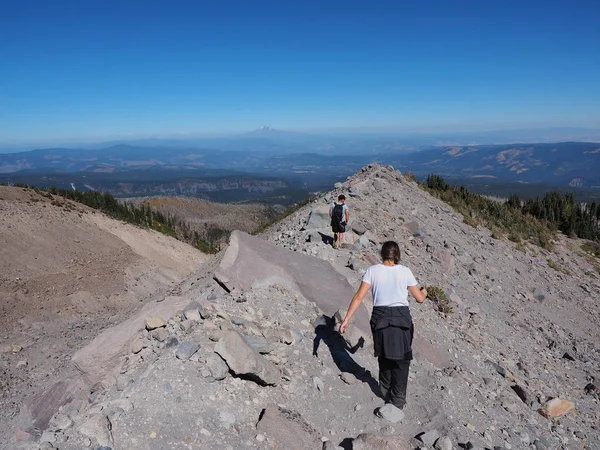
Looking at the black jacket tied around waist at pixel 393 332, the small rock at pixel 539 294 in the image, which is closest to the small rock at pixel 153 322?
the black jacket tied around waist at pixel 393 332

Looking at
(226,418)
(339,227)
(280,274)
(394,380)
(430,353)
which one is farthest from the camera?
(339,227)

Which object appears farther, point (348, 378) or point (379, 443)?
point (348, 378)

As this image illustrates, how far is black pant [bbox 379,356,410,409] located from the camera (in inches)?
213

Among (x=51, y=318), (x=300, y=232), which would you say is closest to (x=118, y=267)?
(x=51, y=318)

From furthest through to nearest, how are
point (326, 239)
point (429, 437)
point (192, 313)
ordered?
1. point (326, 239)
2. point (192, 313)
3. point (429, 437)

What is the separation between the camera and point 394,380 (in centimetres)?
546

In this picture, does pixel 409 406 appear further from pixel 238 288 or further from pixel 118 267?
pixel 118 267

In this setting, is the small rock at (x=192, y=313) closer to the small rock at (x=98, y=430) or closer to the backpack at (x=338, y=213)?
the small rock at (x=98, y=430)

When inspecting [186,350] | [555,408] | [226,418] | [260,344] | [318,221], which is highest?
[318,221]

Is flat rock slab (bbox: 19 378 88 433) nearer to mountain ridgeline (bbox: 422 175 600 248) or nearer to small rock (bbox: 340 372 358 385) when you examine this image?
small rock (bbox: 340 372 358 385)

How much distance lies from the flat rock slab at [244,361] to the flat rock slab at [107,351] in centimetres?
134

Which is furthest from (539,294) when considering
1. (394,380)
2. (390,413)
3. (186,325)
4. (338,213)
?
(186,325)

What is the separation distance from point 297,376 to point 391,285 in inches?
77.5

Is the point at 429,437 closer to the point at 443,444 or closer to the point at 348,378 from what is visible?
the point at 443,444
